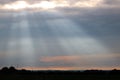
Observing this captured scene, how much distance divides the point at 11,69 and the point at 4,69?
12.4ft

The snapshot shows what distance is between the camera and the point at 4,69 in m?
160

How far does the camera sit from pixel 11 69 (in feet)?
532
